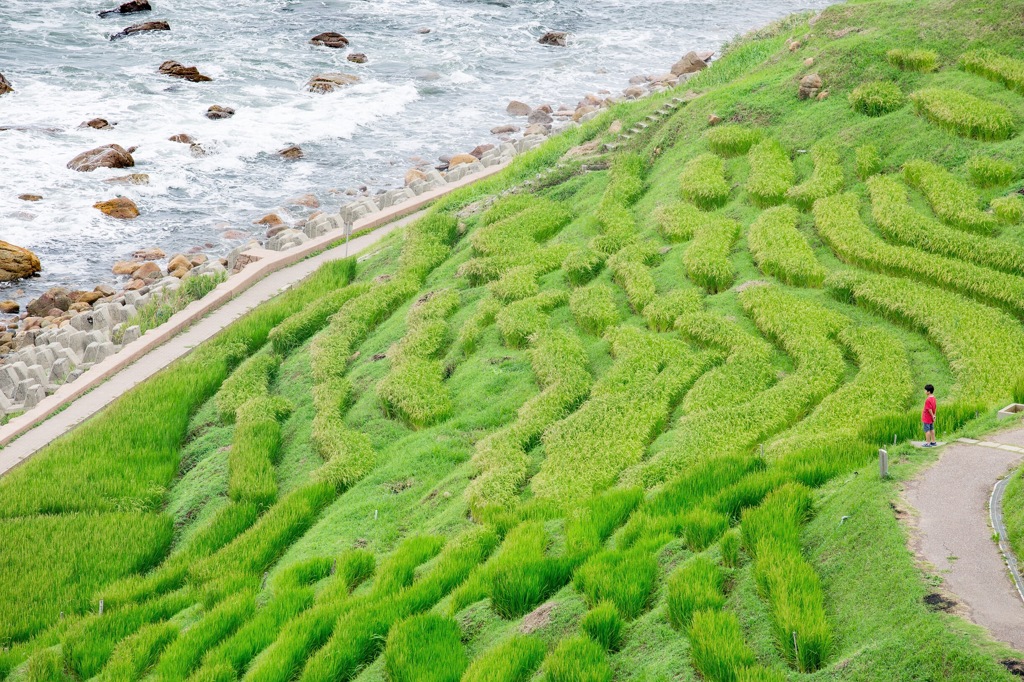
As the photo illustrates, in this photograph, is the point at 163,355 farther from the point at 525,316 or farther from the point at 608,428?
the point at 608,428

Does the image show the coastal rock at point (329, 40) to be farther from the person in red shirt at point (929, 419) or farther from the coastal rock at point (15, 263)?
the person in red shirt at point (929, 419)

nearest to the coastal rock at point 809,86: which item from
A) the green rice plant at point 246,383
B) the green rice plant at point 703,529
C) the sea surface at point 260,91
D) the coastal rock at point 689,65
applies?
the green rice plant at point 246,383

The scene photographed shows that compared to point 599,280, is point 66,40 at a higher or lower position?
lower

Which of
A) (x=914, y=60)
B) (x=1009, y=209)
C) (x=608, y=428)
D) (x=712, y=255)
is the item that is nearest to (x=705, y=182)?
(x=712, y=255)

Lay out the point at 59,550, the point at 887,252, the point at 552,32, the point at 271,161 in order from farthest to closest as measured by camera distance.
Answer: the point at 552,32
the point at 271,161
the point at 887,252
the point at 59,550

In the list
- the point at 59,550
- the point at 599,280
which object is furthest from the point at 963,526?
the point at 59,550

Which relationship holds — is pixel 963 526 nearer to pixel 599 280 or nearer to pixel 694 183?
pixel 599 280

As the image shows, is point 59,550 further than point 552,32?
No
